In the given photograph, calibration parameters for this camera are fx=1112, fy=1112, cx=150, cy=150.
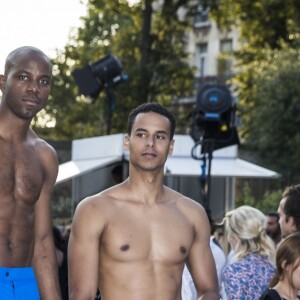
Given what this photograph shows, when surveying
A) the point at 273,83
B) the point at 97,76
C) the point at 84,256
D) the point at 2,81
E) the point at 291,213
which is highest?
the point at 2,81

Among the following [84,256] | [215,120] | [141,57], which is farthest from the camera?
[141,57]

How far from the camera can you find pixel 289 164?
36.0m

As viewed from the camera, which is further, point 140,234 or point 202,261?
point 202,261

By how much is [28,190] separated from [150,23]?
26991 millimetres

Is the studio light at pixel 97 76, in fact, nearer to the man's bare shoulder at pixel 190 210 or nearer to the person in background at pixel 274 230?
the person in background at pixel 274 230

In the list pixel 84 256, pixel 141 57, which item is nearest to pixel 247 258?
pixel 84 256

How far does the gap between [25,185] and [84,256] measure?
0.50 meters

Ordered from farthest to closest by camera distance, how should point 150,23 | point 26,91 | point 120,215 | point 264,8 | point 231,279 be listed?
point 264,8, point 150,23, point 231,279, point 120,215, point 26,91

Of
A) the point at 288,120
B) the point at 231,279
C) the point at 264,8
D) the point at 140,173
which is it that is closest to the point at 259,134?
the point at 288,120

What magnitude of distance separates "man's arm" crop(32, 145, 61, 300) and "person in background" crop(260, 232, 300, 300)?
6.42ft

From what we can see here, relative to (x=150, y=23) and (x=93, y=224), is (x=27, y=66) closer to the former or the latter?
(x=93, y=224)

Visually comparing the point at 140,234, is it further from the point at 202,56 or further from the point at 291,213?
the point at 202,56

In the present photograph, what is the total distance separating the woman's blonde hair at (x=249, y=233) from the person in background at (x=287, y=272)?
1.58m

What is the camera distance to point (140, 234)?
6031mm
